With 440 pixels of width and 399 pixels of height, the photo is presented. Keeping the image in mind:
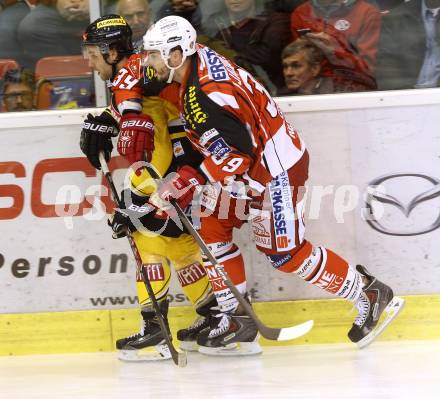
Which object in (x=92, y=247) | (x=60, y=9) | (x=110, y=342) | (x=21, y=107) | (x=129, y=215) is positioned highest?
(x=60, y=9)

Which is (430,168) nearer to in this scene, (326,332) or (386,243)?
(386,243)

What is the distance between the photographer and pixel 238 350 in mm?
4184

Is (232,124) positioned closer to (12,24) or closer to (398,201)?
(398,201)

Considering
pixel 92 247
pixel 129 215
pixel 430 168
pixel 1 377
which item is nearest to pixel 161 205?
pixel 129 215

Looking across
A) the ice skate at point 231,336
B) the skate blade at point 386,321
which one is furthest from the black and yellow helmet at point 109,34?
the skate blade at point 386,321

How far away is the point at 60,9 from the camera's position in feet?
14.9

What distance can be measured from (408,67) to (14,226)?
2.07 meters

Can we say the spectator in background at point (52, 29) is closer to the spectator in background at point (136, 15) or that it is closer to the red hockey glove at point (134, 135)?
the spectator in background at point (136, 15)

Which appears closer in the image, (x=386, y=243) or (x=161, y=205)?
(x=161, y=205)

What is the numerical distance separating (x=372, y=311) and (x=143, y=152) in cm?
125

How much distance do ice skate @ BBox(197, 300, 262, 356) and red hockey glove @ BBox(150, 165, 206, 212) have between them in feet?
2.09

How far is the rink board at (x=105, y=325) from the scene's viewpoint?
14.2ft

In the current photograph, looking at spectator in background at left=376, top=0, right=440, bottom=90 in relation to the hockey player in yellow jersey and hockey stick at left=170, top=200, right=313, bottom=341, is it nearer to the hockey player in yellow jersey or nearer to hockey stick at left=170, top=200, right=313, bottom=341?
the hockey player in yellow jersey

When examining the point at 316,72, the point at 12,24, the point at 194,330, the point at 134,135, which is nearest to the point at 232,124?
the point at 134,135
